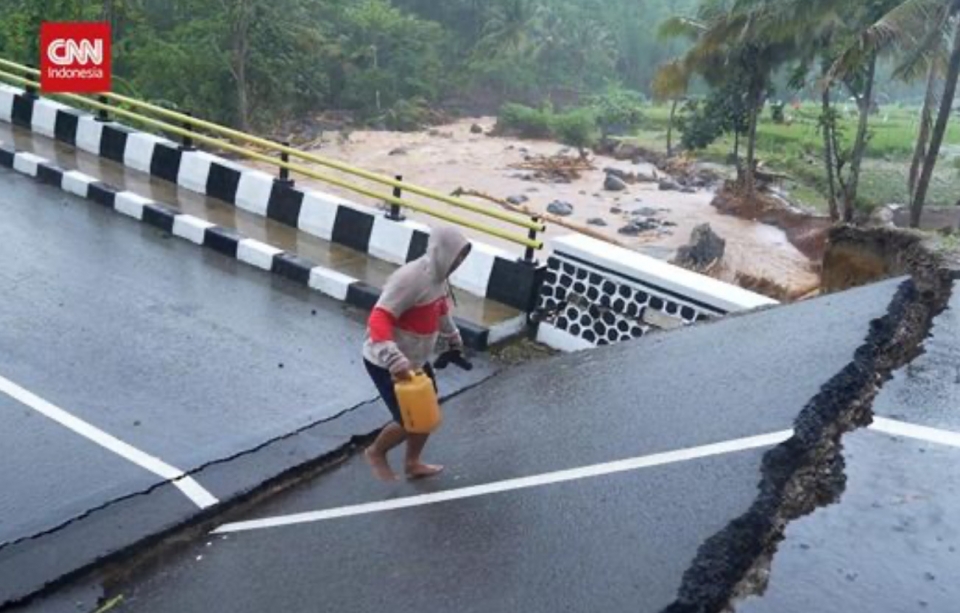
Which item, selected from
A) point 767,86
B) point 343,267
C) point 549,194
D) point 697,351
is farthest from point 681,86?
point 697,351

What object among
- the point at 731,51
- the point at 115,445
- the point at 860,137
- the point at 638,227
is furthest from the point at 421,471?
the point at 731,51

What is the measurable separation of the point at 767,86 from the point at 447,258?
3008 centimetres

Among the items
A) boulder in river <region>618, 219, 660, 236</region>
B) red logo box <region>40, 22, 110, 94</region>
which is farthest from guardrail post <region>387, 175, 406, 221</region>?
boulder in river <region>618, 219, 660, 236</region>

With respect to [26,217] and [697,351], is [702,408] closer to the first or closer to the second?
[697,351]

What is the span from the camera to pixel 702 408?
536 cm

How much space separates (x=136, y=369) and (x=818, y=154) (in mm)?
42931

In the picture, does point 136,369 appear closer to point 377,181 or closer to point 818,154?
point 377,181

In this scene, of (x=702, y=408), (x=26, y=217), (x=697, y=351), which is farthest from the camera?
(x=26, y=217)

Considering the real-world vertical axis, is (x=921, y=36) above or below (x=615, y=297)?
above

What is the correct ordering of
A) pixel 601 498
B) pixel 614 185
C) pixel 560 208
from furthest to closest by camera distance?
pixel 614 185 < pixel 560 208 < pixel 601 498

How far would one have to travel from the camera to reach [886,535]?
12.7 feet

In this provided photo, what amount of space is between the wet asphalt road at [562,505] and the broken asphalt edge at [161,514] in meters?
0.15

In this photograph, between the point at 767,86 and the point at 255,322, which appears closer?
the point at 255,322

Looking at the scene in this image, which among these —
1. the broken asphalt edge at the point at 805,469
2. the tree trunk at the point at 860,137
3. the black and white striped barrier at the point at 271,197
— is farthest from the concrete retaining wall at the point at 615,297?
the tree trunk at the point at 860,137
